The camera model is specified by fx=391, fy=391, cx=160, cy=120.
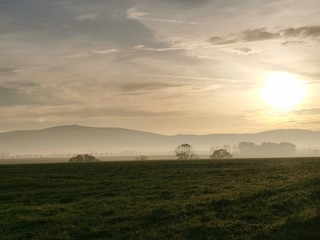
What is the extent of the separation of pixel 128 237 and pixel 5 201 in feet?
65.0

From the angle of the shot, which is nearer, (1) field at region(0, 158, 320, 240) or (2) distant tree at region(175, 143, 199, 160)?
(1) field at region(0, 158, 320, 240)

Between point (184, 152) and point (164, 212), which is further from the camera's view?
point (184, 152)

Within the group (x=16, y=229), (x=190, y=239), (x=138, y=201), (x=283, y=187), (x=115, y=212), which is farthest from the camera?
(x=283, y=187)

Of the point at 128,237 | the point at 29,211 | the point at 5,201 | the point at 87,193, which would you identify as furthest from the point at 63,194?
the point at 128,237

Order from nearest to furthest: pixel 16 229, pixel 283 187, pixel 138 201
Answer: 1. pixel 16 229
2. pixel 138 201
3. pixel 283 187

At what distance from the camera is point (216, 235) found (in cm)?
2289

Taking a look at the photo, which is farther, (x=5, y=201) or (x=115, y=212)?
(x=5, y=201)

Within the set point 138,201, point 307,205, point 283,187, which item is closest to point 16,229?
point 138,201

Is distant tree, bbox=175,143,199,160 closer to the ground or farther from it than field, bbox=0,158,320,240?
farther from it

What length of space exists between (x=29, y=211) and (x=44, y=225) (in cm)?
545

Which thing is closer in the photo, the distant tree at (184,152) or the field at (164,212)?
the field at (164,212)

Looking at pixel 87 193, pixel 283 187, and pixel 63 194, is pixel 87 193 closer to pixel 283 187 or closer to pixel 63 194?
pixel 63 194

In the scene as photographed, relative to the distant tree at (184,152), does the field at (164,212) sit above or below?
below

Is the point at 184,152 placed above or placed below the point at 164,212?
above
